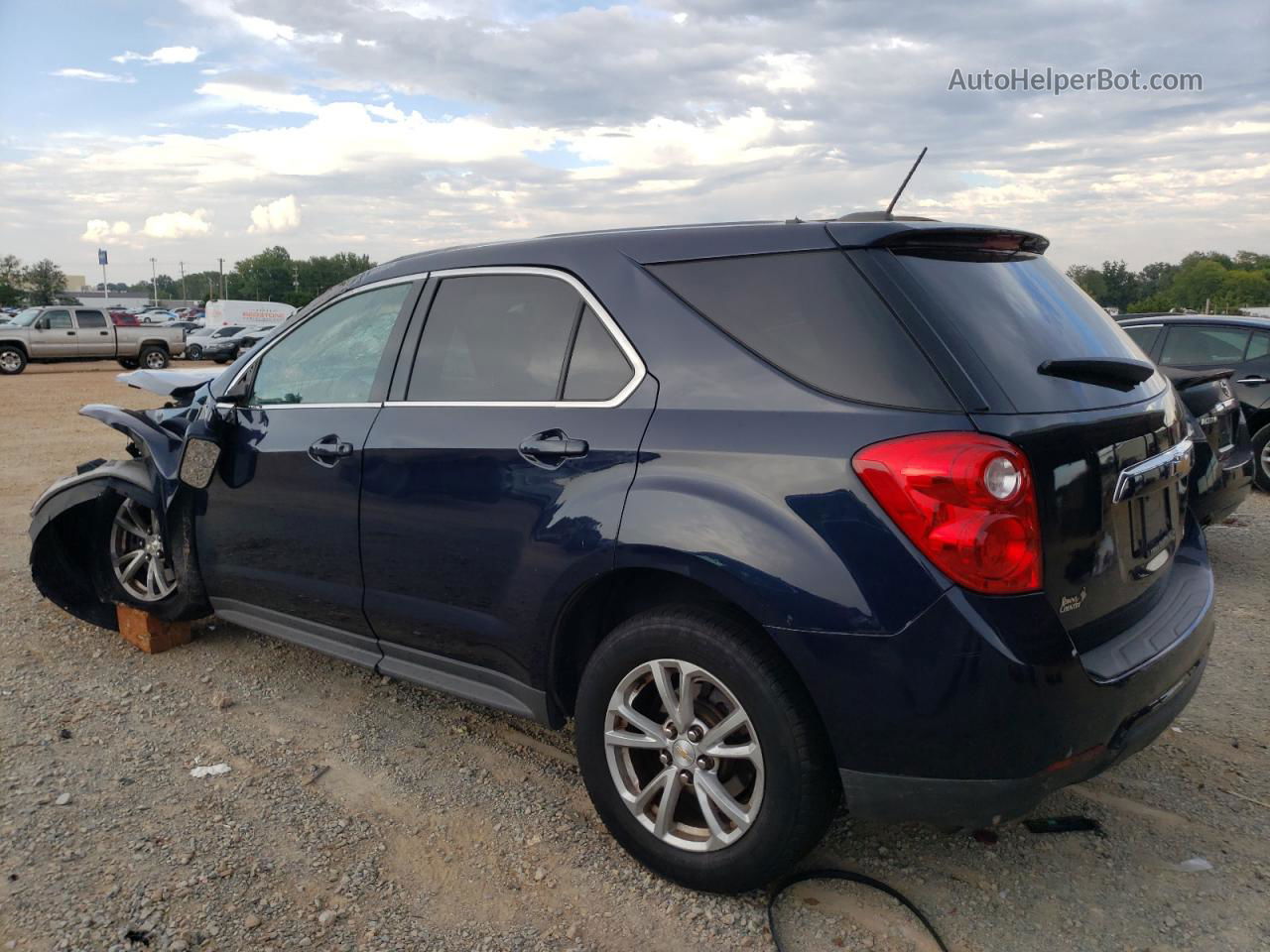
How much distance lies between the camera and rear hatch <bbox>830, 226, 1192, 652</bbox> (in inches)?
95.0

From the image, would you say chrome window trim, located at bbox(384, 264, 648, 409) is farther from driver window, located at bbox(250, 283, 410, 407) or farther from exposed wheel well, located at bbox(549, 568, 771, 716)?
exposed wheel well, located at bbox(549, 568, 771, 716)

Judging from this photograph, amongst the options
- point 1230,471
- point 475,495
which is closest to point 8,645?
point 475,495

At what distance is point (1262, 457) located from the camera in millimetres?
9266

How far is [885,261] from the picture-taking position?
2.62m

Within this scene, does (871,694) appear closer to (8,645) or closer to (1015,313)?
(1015,313)

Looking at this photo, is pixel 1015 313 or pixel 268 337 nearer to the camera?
pixel 1015 313

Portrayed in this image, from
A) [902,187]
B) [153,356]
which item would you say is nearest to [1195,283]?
[153,356]

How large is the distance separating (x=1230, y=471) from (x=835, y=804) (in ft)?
15.3

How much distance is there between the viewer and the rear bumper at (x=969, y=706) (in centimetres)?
231

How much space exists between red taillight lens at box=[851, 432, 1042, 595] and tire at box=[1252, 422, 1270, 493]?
328 inches

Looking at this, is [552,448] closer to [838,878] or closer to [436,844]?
[436,844]

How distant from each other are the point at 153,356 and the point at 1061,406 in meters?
29.5

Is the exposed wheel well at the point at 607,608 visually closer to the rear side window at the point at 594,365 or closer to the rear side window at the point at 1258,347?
the rear side window at the point at 594,365

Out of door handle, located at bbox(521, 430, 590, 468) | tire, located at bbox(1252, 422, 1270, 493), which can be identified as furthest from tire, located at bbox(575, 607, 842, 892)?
tire, located at bbox(1252, 422, 1270, 493)
